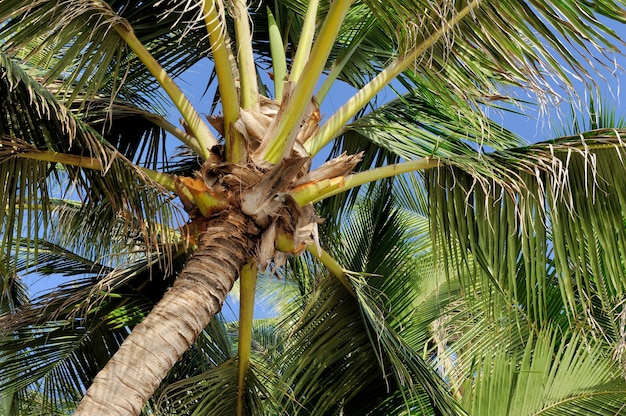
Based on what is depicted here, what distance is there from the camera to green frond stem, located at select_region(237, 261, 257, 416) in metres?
3.69

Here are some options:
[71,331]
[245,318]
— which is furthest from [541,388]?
[71,331]

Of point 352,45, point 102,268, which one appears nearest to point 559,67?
point 352,45

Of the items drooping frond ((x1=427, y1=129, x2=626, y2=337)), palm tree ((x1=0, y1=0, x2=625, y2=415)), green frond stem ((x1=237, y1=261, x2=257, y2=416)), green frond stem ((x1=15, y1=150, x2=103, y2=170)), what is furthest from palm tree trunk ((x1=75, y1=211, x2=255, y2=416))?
drooping frond ((x1=427, y1=129, x2=626, y2=337))

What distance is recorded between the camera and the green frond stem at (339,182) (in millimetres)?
3455

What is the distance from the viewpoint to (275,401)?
417cm

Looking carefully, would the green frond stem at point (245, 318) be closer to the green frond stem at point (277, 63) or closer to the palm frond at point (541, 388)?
the green frond stem at point (277, 63)

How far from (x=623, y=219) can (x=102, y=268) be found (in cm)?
325

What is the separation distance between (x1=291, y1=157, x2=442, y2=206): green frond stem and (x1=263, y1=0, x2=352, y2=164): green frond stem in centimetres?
21

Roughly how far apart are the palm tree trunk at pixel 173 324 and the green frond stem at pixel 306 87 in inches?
14.2

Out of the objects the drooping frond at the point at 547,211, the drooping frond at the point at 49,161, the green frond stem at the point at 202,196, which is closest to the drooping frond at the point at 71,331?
the drooping frond at the point at 49,161

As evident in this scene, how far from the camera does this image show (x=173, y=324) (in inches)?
114

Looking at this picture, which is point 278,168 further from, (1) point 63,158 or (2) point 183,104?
(1) point 63,158

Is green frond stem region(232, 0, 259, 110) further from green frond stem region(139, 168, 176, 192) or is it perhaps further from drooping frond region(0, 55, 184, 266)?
drooping frond region(0, 55, 184, 266)

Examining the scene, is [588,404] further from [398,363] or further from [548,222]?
[548,222]
